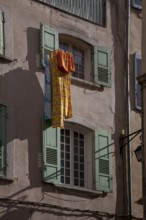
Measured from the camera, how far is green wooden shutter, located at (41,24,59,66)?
69.7 ft

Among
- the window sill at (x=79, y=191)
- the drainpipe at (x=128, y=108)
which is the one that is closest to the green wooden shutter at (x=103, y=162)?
the window sill at (x=79, y=191)

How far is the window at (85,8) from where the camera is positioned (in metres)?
22.2

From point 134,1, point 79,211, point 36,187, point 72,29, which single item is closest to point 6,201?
point 36,187

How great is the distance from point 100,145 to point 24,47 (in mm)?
3335

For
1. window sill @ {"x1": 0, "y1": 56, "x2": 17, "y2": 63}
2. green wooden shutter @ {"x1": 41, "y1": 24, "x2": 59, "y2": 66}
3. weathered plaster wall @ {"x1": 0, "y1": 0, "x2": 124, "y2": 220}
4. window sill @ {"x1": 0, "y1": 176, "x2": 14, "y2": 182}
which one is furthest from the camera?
green wooden shutter @ {"x1": 41, "y1": 24, "x2": 59, "y2": 66}

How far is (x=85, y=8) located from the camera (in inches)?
899

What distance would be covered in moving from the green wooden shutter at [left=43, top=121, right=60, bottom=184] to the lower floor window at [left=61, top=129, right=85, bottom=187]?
0.57 metres

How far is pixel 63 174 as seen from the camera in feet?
69.6

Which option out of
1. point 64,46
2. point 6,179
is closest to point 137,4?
point 64,46

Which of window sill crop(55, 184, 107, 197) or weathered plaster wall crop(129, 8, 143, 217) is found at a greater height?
weathered plaster wall crop(129, 8, 143, 217)

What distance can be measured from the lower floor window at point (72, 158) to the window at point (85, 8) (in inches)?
131

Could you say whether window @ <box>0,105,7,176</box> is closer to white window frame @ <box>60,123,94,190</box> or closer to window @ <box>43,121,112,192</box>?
window @ <box>43,121,112,192</box>

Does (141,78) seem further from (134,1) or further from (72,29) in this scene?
(134,1)

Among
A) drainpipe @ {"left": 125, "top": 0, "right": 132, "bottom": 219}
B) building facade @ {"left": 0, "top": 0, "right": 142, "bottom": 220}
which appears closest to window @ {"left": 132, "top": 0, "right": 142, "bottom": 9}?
building facade @ {"left": 0, "top": 0, "right": 142, "bottom": 220}
